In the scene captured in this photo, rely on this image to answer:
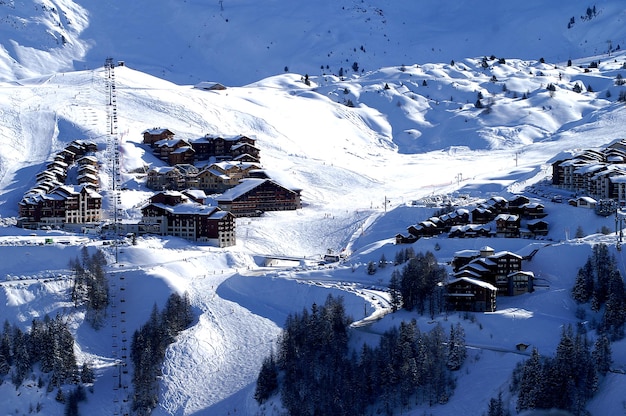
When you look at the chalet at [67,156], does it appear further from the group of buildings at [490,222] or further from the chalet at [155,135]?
the group of buildings at [490,222]

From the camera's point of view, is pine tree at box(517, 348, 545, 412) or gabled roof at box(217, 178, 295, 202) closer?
pine tree at box(517, 348, 545, 412)

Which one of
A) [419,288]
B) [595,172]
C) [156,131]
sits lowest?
[419,288]

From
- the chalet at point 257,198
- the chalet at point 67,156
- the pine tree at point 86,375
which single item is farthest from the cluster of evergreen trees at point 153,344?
the chalet at point 67,156

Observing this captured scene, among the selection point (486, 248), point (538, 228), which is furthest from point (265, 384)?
point (538, 228)

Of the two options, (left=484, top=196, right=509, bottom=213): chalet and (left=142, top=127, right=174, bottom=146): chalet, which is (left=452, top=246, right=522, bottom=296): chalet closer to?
(left=484, top=196, right=509, bottom=213): chalet

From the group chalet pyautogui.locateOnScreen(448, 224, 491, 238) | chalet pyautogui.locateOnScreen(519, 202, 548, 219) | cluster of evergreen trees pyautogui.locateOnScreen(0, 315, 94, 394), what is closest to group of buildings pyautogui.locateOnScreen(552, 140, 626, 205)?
chalet pyautogui.locateOnScreen(519, 202, 548, 219)

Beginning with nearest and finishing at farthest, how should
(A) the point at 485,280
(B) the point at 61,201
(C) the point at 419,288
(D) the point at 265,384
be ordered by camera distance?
(D) the point at 265,384 → (C) the point at 419,288 → (A) the point at 485,280 → (B) the point at 61,201

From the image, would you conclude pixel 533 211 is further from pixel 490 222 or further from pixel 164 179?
pixel 164 179

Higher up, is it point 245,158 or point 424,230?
point 245,158
